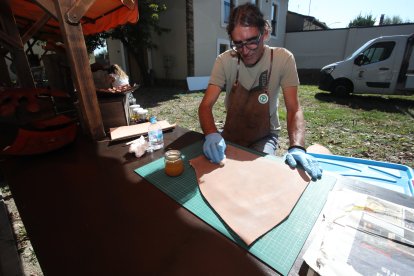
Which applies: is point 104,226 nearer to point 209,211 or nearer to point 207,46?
point 209,211

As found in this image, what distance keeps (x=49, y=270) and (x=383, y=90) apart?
33.1 ft

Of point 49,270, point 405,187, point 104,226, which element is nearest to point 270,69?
point 405,187

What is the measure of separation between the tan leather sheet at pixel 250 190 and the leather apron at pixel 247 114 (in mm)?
753

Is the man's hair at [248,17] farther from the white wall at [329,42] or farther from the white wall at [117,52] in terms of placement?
the white wall at [329,42]

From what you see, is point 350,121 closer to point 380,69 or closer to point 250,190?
point 380,69

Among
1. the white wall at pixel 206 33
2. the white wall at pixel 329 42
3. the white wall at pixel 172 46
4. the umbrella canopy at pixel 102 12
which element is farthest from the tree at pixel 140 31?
the white wall at pixel 329 42

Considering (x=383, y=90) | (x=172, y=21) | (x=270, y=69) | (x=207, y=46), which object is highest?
(x=172, y=21)

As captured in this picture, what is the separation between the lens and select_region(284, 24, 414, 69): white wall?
46.4 ft

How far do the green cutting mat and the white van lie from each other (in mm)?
8734

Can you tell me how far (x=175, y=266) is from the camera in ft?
2.40

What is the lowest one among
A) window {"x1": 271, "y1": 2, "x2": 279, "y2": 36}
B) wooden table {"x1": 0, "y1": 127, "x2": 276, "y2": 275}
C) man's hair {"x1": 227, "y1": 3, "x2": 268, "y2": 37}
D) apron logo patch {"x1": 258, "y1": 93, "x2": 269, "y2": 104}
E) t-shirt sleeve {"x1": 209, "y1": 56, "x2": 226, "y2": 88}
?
wooden table {"x1": 0, "y1": 127, "x2": 276, "y2": 275}

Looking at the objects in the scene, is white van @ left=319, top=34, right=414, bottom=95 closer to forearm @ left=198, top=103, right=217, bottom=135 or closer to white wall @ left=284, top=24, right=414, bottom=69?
forearm @ left=198, top=103, right=217, bottom=135

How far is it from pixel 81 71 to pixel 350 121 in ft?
19.9

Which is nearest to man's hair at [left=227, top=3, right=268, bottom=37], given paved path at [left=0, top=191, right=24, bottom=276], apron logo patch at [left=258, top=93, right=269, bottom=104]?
apron logo patch at [left=258, top=93, right=269, bottom=104]
